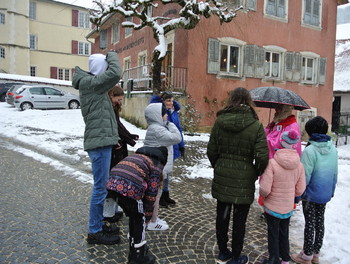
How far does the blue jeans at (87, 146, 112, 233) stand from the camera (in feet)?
11.2

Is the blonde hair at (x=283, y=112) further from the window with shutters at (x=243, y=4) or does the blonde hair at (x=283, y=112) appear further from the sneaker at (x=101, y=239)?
the window with shutters at (x=243, y=4)

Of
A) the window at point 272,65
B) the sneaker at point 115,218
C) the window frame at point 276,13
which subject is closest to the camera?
the sneaker at point 115,218

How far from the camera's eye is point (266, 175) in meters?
3.00

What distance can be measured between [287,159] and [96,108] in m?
1.94

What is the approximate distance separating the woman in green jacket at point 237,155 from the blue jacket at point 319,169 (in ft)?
1.99

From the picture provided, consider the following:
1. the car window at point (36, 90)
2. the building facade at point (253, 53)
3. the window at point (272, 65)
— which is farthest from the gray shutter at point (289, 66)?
the car window at point (36, 90)

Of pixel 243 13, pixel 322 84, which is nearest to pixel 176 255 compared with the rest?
pixel 243 13

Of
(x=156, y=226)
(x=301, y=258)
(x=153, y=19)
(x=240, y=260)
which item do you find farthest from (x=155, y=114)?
(x=153, y=19)

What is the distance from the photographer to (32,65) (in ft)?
114

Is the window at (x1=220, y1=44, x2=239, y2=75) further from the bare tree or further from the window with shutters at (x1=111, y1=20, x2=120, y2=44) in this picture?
the window with shutters at (x1=111, y1=20, x2=120, y2=44)

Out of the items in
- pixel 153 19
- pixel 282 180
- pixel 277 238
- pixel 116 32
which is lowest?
pixel 277 238

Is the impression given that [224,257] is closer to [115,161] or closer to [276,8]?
[115,161]

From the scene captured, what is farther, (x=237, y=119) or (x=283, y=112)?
(x=283, y=112)

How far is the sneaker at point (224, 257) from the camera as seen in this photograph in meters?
3.23
